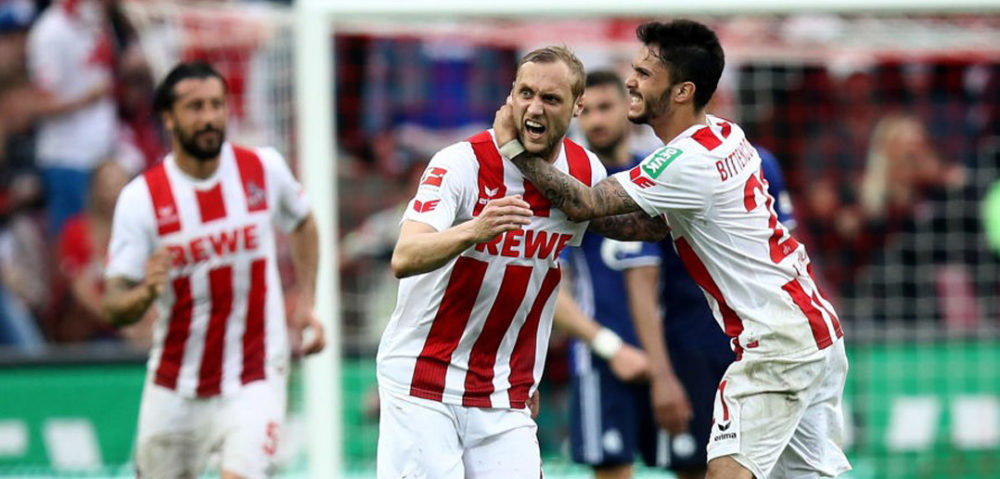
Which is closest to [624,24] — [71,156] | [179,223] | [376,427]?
[376,427]

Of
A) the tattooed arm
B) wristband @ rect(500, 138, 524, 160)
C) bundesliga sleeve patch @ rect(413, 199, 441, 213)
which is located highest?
wristband @ rect(500, 138, 524, 160)

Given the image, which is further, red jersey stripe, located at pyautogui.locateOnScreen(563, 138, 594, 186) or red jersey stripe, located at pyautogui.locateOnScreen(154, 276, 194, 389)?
red jersey stripe, located at pyautogui.locateOnScreen(154, 276, 194, 389)

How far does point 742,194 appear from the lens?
5402mm

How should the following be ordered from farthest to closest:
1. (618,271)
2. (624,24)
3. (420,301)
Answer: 1. (624,24)
2. (618,271)
3. (420,301)

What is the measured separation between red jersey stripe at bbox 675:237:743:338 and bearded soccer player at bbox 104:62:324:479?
2053 millimetres

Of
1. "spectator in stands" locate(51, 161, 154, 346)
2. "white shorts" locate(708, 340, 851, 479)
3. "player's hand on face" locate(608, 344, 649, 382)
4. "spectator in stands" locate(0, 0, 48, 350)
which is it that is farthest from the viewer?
"spectator in stands" locate(0, 0, 48, 350)

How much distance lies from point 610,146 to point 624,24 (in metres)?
3.56

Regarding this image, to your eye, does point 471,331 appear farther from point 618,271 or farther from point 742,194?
point 618,271

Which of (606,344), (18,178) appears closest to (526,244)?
(606,344)

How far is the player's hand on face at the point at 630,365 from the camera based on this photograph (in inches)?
281

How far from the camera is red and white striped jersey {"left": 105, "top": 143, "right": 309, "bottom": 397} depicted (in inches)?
260

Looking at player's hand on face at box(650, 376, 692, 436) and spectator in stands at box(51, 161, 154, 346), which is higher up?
spectator in stands at box(51, 161, 154, 346)

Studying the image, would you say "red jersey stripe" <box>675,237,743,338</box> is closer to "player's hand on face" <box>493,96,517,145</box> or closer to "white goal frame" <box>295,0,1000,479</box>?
"player's hand on face" <box>493,96,517,145</box>

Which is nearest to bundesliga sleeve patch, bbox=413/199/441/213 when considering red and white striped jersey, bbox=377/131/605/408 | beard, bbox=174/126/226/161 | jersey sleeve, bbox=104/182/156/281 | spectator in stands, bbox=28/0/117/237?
red and white striped jersey, bbox=377/131/605/408
